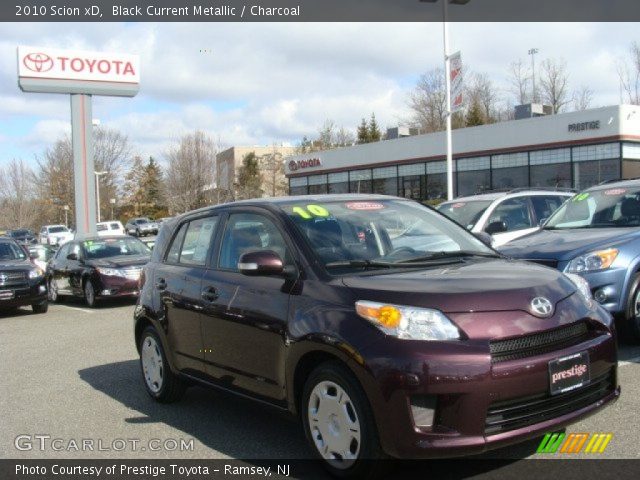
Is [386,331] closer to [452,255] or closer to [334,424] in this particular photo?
[334,424]

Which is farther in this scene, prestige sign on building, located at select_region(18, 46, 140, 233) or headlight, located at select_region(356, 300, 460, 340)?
prestige sign on building, located at select_region(18, 46, 140, 233)

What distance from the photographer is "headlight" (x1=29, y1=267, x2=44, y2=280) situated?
13812mm

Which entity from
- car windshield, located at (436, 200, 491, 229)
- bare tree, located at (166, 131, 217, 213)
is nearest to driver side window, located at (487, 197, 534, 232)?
car windshield, located at (436, 200, 491, 229)

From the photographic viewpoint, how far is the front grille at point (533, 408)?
144 inches

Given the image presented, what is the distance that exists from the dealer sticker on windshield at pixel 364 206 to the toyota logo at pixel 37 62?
29746mm

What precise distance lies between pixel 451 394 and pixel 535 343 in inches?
23.9

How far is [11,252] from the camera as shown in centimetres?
Answer: 1488

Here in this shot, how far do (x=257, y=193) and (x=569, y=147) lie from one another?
1555 inches

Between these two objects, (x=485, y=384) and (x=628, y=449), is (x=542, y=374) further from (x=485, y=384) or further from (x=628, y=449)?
(x=628, y=449)

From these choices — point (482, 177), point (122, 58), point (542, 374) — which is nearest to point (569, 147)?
point (482, 177)

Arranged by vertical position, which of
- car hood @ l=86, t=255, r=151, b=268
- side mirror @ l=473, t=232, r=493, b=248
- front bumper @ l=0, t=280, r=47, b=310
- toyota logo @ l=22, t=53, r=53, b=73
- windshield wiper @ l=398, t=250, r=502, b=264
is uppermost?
toyota logo @ l=22, t=53, r=53, b=73

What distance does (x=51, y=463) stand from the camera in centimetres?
479

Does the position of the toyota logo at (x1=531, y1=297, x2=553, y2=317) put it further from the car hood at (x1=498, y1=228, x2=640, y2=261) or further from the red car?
the red car

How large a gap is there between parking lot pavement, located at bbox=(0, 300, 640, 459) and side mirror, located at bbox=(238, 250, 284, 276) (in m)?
0.96
